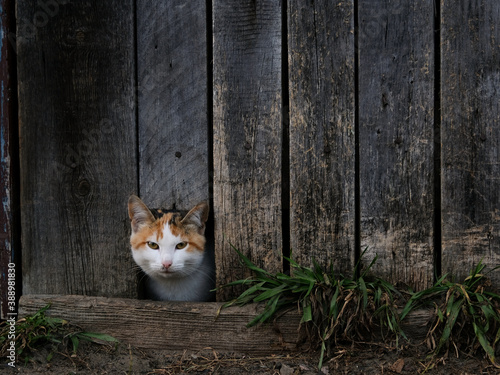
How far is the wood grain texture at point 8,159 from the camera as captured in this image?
2.68m

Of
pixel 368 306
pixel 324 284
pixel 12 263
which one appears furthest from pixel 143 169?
pixel 368 306

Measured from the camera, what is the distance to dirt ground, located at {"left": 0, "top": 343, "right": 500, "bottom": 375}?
231 centimetres

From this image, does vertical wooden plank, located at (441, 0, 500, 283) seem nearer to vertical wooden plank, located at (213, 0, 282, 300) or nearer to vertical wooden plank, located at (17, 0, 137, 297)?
vertical wooden plank, located at (213, 0, 282, 300)

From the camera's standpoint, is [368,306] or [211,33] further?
[211,33]

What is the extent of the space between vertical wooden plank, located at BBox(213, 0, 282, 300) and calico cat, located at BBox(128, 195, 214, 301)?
0.16m

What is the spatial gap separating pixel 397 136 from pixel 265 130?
64 cm

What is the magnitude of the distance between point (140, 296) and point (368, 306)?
1219 mm

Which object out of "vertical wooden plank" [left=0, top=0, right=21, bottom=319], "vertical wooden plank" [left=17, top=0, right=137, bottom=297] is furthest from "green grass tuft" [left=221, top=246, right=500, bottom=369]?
"vertical wooden plank" [left=0, top=0, right=21, bottom=319]

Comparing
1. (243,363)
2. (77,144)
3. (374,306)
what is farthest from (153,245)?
(374,306)

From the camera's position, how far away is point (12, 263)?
9.12ft

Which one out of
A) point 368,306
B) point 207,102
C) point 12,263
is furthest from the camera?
point 12,263

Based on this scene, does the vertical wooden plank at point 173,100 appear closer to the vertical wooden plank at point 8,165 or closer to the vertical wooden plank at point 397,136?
the vertical wooden plank at point 8,165

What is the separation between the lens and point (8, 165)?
2.72 meters

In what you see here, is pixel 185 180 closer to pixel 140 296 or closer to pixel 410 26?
pixel 140 296
